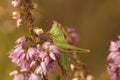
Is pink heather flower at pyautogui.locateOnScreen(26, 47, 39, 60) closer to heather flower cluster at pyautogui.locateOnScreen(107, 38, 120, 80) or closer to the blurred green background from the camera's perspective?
heather flower cluster at pyautogui.locateOnScreen(107, 38, 120, 80)

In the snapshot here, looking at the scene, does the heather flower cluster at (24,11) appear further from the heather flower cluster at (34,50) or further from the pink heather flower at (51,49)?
the pink heather flower at (51,49)

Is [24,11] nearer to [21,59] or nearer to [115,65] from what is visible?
[21,59]

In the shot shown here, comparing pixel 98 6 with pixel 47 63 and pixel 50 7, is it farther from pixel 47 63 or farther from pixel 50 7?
pixel 47 63

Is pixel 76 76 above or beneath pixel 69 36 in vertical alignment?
beneath

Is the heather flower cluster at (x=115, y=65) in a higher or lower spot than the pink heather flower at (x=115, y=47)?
lower

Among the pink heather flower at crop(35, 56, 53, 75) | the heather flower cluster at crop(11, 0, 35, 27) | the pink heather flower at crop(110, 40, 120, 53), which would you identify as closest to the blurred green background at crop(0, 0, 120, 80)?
the pink heather flower at crop(110, 40, 120, 53)

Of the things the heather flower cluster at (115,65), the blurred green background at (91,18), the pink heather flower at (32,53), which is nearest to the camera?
the pink heather flower at (32,53)

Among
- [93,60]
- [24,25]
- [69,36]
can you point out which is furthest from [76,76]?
[93,60]

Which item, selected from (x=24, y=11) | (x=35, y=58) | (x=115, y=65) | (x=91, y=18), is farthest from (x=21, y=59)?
(x=91, y=18)

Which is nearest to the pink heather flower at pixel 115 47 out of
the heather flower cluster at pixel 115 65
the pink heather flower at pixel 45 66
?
the heather flower cluster at pixel 115 65
